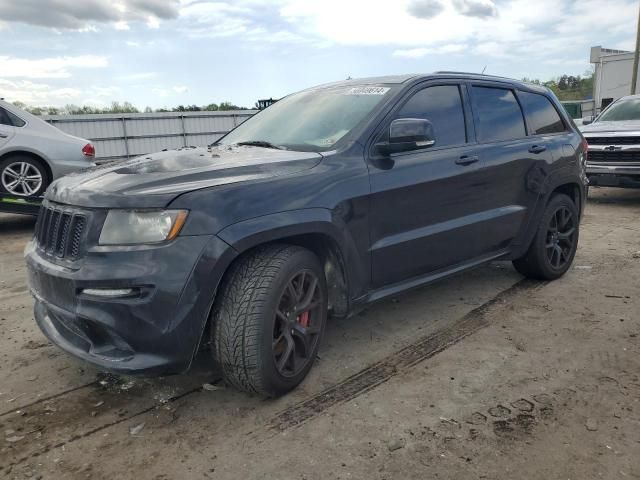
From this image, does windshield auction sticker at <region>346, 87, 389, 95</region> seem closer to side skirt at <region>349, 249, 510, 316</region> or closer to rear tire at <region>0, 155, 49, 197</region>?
side skirt at <region>349, 249, 510, 316</region>

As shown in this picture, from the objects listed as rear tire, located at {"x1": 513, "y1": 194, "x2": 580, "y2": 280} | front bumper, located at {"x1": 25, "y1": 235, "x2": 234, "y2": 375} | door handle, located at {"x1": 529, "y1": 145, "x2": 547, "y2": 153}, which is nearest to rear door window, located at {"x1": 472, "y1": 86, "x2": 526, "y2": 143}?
door handle, located at {"x1": 529, "y1": 145, "x2": 547, "y2": 153}

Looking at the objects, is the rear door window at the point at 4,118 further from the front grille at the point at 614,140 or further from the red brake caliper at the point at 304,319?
the front grille at the point at 614,140

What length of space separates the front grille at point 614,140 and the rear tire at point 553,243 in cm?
421

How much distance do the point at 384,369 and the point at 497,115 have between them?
2.25 metres

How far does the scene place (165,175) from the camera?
8.86 feet

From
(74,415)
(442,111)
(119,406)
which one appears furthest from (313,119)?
(74,415)

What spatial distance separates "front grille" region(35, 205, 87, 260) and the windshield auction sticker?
1.97 metres

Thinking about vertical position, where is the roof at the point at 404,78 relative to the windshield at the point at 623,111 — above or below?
above

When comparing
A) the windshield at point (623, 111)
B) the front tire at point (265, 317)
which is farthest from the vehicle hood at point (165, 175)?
the windshield at point (623, 111)

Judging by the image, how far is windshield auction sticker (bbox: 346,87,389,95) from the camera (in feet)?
11.8

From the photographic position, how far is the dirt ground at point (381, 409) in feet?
7.84

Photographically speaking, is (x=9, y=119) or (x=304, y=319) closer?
(x=304, y=319)

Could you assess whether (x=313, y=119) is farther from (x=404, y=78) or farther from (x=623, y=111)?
(x=623, y=111)

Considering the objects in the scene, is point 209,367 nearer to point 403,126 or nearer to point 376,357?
point 376,357
